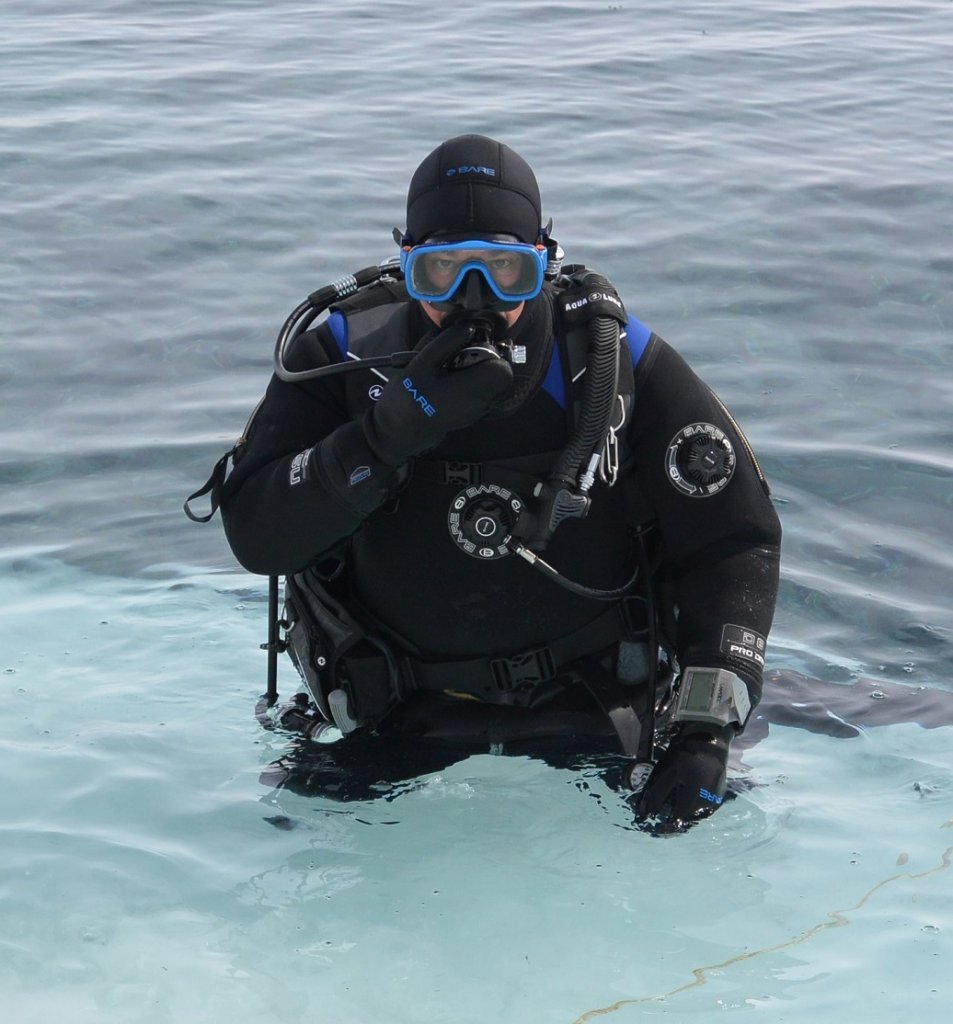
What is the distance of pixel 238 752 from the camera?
3424mm

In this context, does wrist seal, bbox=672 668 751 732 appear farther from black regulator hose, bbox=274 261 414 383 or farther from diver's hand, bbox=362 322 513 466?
black regulator hose, bbox=274 261 414 383

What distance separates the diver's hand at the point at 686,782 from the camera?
2.76 metres

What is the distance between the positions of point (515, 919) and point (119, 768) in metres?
1.09

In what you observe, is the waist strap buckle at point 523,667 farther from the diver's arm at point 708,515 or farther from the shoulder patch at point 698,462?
the shoulder patch at point 698,462

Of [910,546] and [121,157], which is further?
[121,157]

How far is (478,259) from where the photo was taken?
257 centimetres

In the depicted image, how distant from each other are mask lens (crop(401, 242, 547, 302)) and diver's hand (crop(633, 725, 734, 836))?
0.94 meters

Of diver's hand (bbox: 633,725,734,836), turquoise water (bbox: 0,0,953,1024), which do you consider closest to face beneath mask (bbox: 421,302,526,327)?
diver's hand (bbox: 633,725,734,836)

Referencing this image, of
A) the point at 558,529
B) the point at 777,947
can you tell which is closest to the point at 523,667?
the point at 558,529

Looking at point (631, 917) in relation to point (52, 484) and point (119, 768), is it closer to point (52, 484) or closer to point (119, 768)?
point (119, 768)

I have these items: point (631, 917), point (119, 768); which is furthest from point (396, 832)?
point (119, 768)

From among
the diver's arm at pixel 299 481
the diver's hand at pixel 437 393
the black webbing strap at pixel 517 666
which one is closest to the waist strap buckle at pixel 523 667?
the black webbing strap at pixel 517 666

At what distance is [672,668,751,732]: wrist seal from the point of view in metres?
2.79

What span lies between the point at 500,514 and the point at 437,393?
42 centimetres
